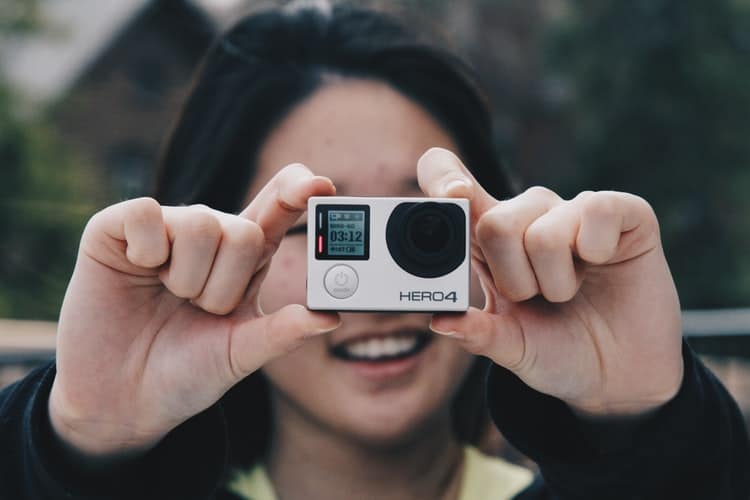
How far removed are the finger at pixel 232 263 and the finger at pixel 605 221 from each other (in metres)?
0.46

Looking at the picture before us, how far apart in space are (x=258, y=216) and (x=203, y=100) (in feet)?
2.72

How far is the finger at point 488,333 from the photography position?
46.2 inches

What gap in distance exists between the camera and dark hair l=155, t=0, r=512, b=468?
1.89 metres

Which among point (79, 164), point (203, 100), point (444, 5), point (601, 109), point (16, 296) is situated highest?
point (444, 5)

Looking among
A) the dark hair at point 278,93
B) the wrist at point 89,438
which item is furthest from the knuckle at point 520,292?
the dark hair at point 278,93

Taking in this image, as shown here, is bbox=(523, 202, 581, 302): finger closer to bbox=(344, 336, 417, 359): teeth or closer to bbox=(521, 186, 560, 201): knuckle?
bbox=(521, 186, 560, 201): knuckle

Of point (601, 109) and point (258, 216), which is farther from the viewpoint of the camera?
point (601, 109)

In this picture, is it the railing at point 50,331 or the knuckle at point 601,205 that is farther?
the railing at point 50,331

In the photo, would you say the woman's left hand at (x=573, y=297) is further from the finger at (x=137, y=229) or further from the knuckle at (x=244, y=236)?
the finger at (x=137, y=229)

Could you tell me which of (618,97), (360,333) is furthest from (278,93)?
(618,97)

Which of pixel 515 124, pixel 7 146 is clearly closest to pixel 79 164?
pixel 7 146

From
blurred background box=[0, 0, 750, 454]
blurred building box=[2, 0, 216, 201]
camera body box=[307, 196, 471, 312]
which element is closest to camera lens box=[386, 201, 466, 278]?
camera body box=[307, 196, 471, 312]

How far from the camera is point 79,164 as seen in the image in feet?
47.2

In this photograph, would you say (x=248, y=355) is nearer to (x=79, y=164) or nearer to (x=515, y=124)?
(x=79, y=164)
